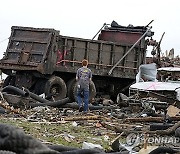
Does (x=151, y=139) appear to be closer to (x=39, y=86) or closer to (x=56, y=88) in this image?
(x=56, y=88)

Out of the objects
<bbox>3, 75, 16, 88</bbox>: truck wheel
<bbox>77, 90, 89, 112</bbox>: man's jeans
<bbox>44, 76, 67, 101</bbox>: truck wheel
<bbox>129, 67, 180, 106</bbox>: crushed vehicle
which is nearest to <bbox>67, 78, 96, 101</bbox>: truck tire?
<bbox>44, 76, 67, 101</bbox>: truck wheel

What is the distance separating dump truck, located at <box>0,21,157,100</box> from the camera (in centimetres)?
1633

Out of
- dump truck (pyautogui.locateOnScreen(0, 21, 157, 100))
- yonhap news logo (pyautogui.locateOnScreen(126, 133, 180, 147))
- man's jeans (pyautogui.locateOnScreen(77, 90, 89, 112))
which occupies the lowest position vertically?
yonhap news logo (pyautogui.locateOnScreen(126, 133, 180, 147))

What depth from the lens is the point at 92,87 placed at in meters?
17.1

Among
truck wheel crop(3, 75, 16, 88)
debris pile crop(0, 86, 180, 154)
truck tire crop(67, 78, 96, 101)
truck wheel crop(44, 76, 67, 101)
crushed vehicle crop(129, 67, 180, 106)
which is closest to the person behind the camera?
debris pile crop(0, 86, 180, 154)

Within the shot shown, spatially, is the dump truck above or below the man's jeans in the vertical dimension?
above

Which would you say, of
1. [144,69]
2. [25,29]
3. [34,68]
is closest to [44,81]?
[34,68]

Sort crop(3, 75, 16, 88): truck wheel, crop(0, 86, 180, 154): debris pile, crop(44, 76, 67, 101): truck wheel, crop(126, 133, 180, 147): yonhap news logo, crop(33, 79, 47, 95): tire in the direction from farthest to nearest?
crop(3, 75, 16, 88): truck wheel < crop(33, 79, 47, 95): tire < crop(44, 76, 67, 101): truck wheel < crop(126, 133, 180, 147): yonhap news logo < crop(0, 86, 180, 154): debris pile

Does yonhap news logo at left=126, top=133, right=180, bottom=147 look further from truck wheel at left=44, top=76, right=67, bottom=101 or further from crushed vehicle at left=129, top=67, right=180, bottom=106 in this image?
truck wheel at left=44, top=76, right=67, bottom=101

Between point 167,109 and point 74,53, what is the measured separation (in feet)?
22.2

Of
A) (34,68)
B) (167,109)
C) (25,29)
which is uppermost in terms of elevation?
(25,29)

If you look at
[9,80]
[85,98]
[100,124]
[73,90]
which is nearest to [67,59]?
[73,90]

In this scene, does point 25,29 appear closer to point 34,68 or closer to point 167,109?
point 34,68

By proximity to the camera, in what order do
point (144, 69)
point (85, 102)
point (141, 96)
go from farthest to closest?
point (144, 69), point (85, 102), point (141, 96)
